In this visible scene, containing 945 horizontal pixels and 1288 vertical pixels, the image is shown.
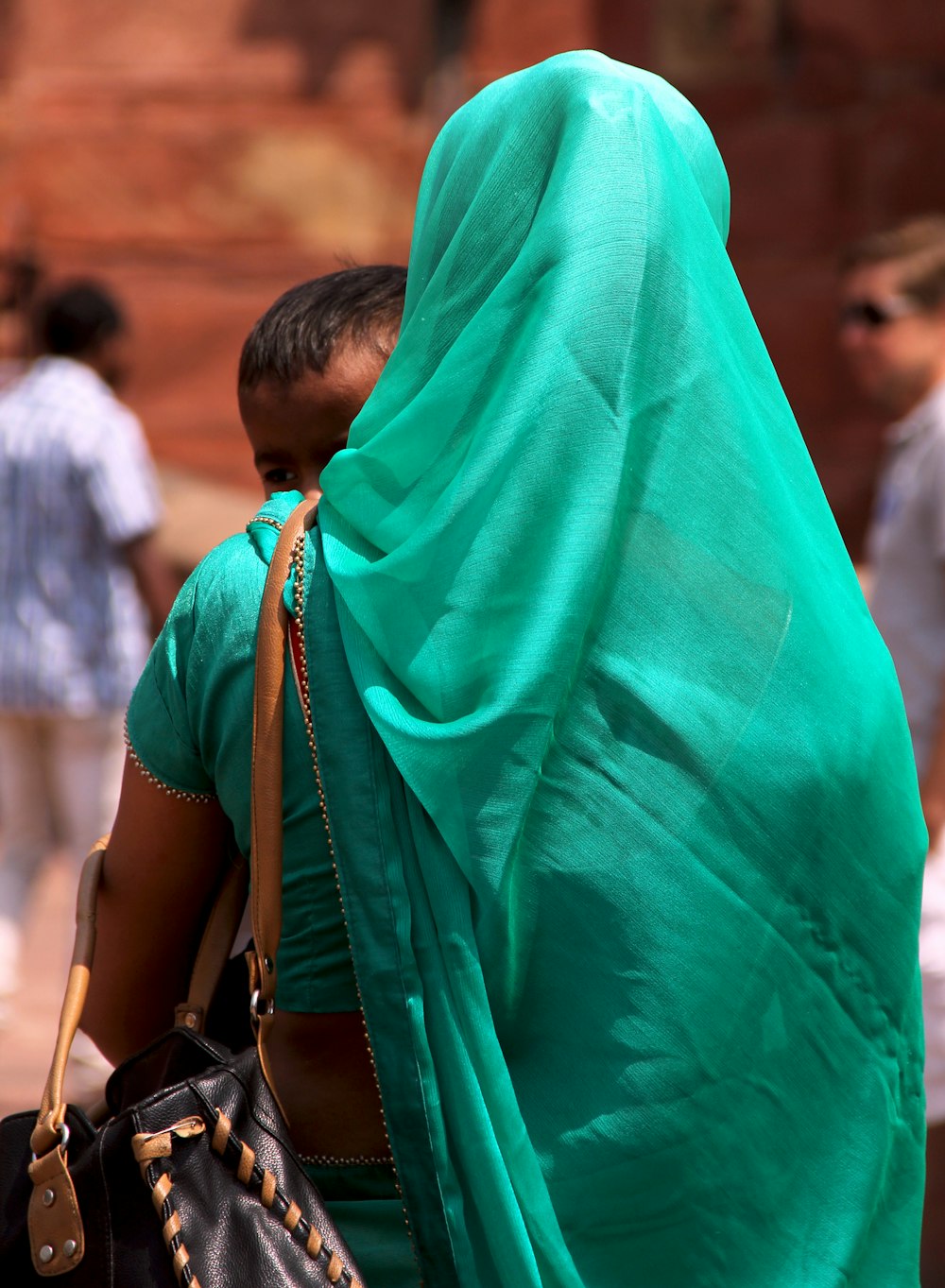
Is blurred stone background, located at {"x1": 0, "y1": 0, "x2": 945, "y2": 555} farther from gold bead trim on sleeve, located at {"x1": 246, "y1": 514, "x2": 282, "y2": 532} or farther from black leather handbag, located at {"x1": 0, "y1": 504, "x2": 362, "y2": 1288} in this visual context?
black leather handbag, located at {"x1": 0, "y1": 504, "x2": 362, "y2": 1288}

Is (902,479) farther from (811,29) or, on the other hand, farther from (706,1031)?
(811,29)

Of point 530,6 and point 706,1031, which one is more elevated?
point 530,6

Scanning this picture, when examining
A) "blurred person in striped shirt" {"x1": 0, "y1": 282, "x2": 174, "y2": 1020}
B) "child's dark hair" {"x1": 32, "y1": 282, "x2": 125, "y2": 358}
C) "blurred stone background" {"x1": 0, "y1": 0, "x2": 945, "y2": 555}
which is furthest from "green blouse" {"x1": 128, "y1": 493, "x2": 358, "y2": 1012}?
"blurred stone background" {"x1": 0, "y1": 0, "x2": 945, "y2": 555}

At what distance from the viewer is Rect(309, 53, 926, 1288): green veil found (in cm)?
128

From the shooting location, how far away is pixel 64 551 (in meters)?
4.37

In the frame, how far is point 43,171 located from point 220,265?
75cm

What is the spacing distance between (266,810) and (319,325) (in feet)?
1.73

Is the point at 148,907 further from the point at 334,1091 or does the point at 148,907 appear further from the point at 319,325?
the point at 319,325

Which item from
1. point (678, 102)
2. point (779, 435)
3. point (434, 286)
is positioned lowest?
point (779, 435)

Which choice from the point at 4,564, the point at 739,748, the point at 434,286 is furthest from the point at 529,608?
the point at 4,564

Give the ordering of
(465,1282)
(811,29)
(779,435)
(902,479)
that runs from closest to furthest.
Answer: (465,1282) → (779,435) → (902,479) → (811,29)

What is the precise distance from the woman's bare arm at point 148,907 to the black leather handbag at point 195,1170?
0.13 m

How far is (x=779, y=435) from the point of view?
1.42 meters

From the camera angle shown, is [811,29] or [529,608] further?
[811,29]
